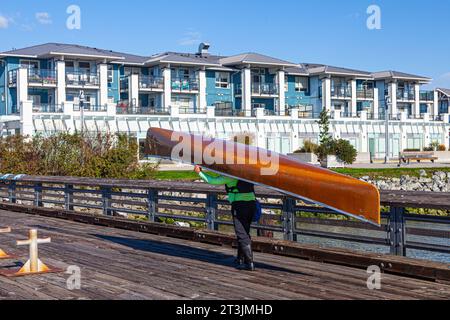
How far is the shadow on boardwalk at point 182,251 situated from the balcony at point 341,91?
7380 centimetres

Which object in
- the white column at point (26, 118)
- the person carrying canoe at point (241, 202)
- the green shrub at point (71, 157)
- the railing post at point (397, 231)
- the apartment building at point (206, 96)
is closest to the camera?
the person carrying canoe at point (241, 202)

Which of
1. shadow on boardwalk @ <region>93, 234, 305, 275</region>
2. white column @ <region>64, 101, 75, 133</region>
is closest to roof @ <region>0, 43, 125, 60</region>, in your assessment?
white column @ <region>64, 101, 75, 133</region>

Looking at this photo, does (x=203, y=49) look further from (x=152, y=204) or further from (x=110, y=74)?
(x=152, y=204)

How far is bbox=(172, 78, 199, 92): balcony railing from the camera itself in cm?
7419

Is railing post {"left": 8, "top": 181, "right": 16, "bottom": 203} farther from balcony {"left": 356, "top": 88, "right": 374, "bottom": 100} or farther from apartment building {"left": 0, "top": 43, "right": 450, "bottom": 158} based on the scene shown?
balcony {"left": 356, "top": 88, "right": 374, "bottom": 100}

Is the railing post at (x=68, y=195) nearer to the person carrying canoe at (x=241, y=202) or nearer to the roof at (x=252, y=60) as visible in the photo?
the person carrying canoe at (x=241, y=202)

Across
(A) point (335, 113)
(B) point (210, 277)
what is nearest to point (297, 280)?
(B) point (210, 277)

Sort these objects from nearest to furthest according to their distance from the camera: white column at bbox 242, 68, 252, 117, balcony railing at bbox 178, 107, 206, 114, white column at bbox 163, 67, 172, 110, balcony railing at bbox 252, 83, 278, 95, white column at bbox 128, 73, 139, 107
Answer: balcony railing at bbox 178, 107, 206, 114
white column at bbox 128, 73, 139, 107
white column at bbox 163, 67, 172, 110
white column at bbox 242, 68, 252, 117
balcony railing at bbox 252, 83, 278, 95

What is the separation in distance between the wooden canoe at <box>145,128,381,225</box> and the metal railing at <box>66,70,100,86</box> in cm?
5952

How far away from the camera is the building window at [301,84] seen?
85750 millimetres

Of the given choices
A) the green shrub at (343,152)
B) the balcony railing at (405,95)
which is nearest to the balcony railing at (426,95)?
the balcony railing at (405,95)

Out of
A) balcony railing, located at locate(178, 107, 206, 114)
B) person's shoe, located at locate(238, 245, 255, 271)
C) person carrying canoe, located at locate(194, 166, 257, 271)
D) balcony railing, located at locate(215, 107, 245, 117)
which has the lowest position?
person's shoe, located at locate(238, 245, 255, 271)
